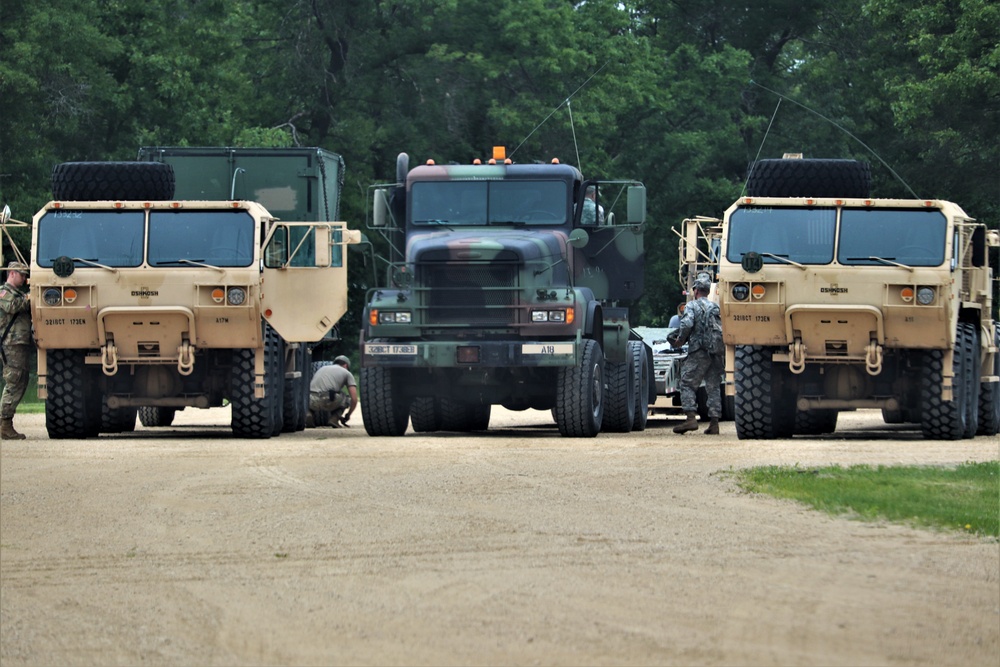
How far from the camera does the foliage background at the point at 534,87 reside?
135 feet

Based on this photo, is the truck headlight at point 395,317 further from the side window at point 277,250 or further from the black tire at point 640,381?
the black tire at point 640,381

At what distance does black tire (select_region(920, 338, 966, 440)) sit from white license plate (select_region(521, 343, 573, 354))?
12.2ft

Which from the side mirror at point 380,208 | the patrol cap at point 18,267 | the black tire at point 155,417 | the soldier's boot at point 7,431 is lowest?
the black tire at point 155,417

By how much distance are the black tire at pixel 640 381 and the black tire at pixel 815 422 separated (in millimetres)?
2515

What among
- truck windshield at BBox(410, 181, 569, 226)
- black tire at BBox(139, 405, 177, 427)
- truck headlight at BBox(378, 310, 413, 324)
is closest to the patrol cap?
truck headlight at BBox(378, 310, 413, 324)

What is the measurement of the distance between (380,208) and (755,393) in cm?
473

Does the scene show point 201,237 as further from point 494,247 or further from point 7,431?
point 494,247

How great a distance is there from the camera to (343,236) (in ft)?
68.8

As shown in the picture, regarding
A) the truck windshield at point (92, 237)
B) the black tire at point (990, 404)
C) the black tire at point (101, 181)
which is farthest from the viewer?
the black tire at point (990, 404)

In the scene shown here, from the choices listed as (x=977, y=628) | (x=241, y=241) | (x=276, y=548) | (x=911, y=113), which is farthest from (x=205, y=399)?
(x=911, y=113)

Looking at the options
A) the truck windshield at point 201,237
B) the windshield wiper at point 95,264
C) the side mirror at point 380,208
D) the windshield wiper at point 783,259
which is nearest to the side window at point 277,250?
the truck windshield at point 201,237

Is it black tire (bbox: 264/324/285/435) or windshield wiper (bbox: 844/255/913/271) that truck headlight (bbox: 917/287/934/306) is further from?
black tire (bbox: 264/324/285/435)

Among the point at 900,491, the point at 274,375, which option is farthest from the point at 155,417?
the point at 900,491

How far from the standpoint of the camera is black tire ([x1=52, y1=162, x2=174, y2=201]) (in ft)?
69.2
